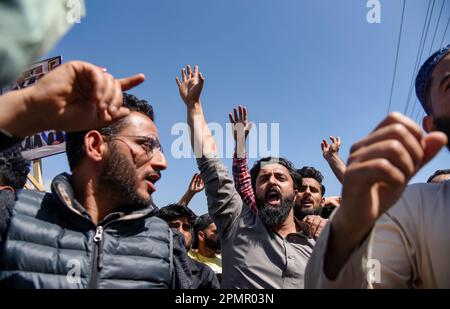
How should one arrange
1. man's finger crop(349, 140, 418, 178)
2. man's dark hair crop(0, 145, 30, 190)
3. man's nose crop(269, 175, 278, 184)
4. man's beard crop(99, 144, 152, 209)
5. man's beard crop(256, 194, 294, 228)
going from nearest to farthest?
man's finger crop(349, 140, 418, 178) < man's beard crop(99, 144, 152, 209) < man's dark hair crop(0, 145, 30, 190) < man's beard crop(256, 194, 294, 228) < man's nose crop(269, 175, 278, 184)

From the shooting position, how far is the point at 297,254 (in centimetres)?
305

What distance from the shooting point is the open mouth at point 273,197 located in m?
3.62

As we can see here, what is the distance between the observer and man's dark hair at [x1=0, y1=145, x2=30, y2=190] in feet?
9.20

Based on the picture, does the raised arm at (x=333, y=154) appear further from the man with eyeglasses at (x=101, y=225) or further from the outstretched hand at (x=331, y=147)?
the man with eyeglasses at (x=101, y=225)

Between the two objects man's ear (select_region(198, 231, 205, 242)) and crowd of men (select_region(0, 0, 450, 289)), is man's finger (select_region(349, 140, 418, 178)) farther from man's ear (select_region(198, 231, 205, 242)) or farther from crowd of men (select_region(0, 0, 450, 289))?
man's ear (select_region(198, 231, 205, 242))

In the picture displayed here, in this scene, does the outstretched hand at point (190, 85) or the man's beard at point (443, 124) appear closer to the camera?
the man's beard at point (443, 124)

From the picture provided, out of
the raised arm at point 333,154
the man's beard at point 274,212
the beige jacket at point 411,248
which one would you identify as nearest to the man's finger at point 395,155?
the beige jacket at point 411,248

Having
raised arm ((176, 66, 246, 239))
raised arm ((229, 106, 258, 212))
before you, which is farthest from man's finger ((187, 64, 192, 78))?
raised arm ((229, 106, 258, 212))

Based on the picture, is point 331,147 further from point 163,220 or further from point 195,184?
point 163,220

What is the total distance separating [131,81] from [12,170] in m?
1.98

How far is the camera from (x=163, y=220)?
87.4 inches
